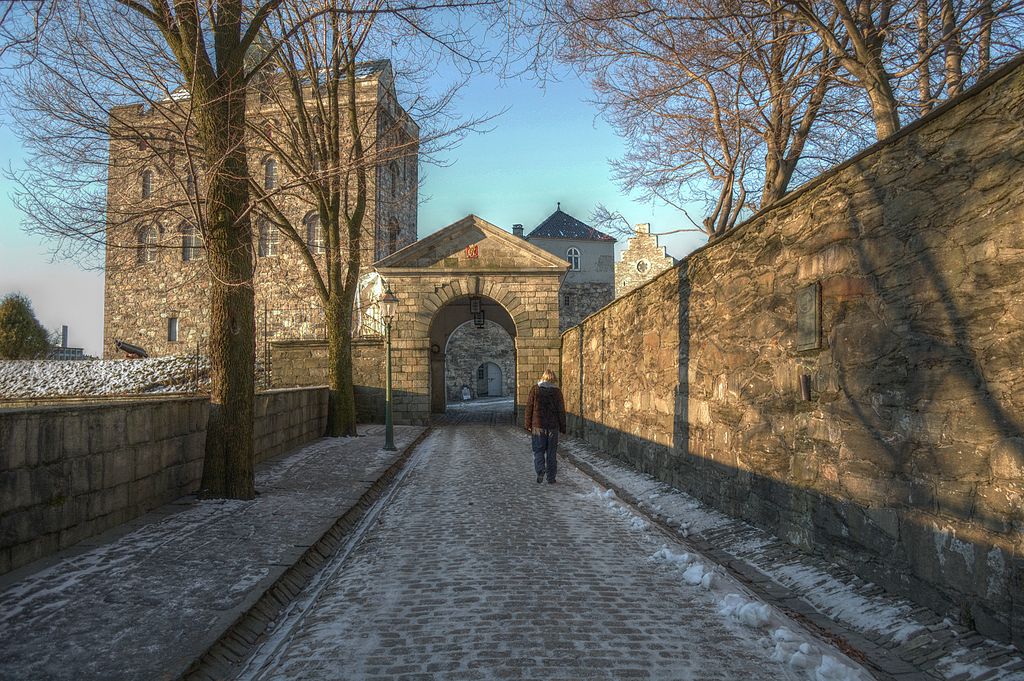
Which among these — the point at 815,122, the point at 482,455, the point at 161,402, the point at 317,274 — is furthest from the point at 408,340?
the point at 161,402

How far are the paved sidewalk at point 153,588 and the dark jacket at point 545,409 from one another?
3290 mm

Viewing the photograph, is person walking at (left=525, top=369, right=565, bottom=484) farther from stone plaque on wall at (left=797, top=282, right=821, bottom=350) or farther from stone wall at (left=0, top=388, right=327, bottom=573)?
stone plaque on wall at (left=797, top=282, right=821, bottom=350)

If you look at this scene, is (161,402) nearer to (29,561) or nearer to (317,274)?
(29,561)

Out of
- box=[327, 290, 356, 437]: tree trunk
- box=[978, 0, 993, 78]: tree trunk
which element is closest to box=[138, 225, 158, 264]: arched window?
box=[327, 290, 356, 437]: tree trunk

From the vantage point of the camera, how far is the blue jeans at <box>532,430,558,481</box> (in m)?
9.96

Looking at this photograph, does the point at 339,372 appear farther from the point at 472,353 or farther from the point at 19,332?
the point at 472,353

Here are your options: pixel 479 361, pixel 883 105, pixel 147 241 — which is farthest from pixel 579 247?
pixel 883 105

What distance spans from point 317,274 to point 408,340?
284 inches

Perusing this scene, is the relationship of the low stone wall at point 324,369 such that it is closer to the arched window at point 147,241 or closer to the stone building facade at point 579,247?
the arched window at point 147,241

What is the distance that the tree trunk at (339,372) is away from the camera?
16.0m

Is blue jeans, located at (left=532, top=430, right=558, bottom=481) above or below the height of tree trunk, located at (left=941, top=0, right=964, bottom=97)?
below

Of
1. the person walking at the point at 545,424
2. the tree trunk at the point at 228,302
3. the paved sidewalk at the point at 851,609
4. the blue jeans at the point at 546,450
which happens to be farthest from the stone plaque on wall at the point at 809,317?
the tree trunk at the point at 228,302

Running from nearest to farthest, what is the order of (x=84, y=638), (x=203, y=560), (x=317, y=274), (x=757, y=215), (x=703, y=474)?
(x=84, y=638), (x=203, y=560), (x=757, y=215), (x=703, y=474), (x=317, y=274)

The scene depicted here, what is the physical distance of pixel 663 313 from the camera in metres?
9.70
